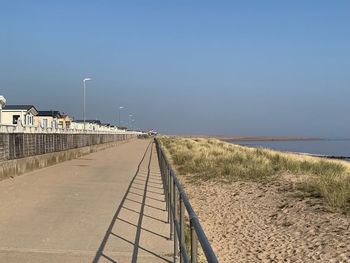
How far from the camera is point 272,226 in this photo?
38.4 ft

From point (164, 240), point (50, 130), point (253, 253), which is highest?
point (50, 130)

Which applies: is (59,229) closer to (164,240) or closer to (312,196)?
(164,240)

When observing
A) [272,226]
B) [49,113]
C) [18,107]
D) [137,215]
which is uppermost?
[49,113]

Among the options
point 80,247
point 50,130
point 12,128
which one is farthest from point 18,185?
point 50,130

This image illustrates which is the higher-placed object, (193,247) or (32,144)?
(32,144)

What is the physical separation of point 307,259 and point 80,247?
13.4 feet

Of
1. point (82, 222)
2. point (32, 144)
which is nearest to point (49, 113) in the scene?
point (32, 144)

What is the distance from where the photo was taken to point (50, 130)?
1018 inches

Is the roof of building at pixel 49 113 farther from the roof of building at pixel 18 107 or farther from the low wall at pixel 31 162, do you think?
the low wall at pixel 31 162

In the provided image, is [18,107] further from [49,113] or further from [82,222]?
[82,222]

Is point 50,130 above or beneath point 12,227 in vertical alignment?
above

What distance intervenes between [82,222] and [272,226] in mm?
4562

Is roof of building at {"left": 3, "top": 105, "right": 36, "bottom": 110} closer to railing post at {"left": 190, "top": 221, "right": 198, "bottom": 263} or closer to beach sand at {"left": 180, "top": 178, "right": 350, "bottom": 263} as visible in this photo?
beach sand at {"left": 180, "top": 178, "right": 350, "bottom": 263}

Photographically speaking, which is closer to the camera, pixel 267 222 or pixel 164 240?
pixel 164 240
